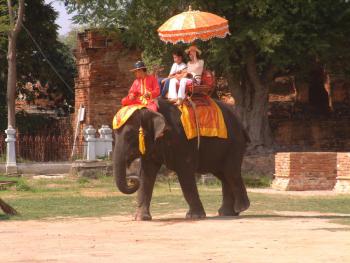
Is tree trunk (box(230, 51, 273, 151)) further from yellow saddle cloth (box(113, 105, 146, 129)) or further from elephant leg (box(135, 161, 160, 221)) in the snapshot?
yellow saddle cloth (box(113, 105, 146, 129))

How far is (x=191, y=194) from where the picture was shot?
14.8m

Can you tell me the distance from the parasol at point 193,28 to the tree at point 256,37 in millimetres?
10612

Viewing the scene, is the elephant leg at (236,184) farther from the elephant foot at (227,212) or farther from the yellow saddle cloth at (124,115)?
the yellow saddle cloth at (124,115)

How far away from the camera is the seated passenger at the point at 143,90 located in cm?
1430

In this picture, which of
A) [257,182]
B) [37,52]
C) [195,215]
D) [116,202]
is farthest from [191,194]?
[37,52]

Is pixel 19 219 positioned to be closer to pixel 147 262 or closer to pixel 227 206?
pixel 227 206

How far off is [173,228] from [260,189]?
12.0 meters

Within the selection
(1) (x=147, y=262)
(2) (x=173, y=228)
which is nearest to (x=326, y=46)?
(2) (x=173, y=228)

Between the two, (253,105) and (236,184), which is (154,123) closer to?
(236,184)

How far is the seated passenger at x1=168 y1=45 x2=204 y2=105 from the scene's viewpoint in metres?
14.3

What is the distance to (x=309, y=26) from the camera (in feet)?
93.6

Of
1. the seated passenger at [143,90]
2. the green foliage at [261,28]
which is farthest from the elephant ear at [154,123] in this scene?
the green foliage at [261,28]

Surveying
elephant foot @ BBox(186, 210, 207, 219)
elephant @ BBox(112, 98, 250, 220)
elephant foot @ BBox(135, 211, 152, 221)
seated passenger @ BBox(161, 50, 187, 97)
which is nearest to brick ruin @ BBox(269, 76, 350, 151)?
elephant @ BBox(112, 98, 250, 220)

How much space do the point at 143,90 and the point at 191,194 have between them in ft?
5.63
